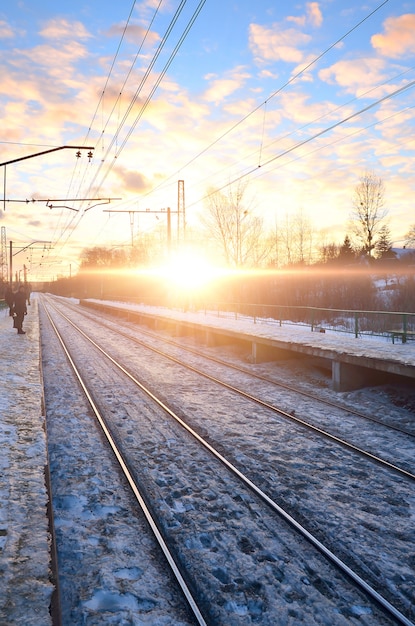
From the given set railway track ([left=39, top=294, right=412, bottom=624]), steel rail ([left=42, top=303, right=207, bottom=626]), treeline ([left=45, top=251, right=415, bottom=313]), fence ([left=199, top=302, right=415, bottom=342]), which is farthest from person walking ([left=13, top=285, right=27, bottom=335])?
treeline ([left=45, top=251, right=415, bottom=313])

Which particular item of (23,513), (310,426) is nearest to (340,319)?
(310,426)

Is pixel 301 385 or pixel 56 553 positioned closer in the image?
pixel 56 553

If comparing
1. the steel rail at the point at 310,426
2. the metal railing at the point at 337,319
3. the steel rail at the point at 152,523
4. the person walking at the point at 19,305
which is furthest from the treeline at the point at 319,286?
the steel rail at the point at 152,523

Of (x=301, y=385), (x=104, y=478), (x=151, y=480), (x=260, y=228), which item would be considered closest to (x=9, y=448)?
(x=104, y=478)

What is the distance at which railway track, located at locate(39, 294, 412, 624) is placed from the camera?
3.63 metres

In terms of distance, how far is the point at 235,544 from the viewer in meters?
4.54

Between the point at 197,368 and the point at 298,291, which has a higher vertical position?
the point at 298,291

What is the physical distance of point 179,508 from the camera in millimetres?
5293

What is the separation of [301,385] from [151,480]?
24.2 ft

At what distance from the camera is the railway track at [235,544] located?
3.63 metres

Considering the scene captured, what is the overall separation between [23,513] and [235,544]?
2318mm

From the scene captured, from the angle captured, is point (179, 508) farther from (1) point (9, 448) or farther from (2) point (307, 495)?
(1) point (9, 448)

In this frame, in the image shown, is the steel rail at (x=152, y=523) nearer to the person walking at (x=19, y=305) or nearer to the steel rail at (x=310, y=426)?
the steel rail at (x=310, y=426)

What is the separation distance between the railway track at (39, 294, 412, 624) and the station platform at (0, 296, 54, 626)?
119 cm
